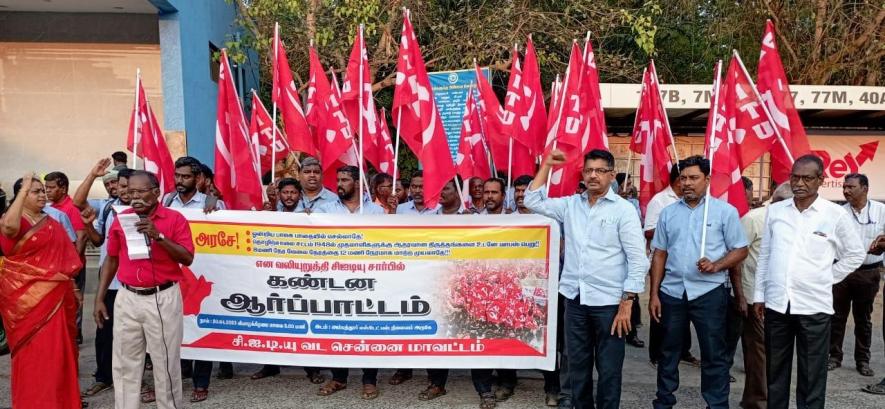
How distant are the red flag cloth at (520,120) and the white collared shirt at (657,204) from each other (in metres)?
1.20

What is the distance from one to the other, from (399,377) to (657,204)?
295 cm

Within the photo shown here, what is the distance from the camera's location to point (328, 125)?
5855mm

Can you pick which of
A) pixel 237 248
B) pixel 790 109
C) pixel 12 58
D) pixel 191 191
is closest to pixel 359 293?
pixel 237 248

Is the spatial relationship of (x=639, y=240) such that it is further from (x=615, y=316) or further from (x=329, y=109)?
(x=329, y=109)

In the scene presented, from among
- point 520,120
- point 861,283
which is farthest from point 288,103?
point 861,283

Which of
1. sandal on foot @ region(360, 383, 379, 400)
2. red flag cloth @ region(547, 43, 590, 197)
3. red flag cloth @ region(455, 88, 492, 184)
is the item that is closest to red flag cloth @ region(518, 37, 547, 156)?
red flag cloth @ region(455, 88, 492, 184)

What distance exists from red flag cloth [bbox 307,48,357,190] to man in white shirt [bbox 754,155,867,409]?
367 centimetres

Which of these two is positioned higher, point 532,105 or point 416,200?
point 532,105

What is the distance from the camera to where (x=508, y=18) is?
1056 cm

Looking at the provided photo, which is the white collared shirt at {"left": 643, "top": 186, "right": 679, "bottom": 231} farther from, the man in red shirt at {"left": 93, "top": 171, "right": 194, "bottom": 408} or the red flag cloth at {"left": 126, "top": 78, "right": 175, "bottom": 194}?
the red flag cloth at {"left": 126, "top": 78, "right": 175, "bottom": 194}

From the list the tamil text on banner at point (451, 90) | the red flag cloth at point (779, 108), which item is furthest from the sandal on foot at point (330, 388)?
the tamil text on banner at point (451, 90)

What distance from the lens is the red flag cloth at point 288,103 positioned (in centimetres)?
588

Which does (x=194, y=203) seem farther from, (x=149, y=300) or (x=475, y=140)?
(x=475, y=140)

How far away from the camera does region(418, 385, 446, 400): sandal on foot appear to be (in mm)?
4785
